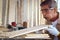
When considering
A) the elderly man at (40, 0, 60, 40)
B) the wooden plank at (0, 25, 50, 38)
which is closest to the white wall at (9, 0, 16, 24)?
the wooden plank at (0, 25, 50, 38)

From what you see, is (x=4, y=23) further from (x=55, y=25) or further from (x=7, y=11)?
(x=55, y=25)

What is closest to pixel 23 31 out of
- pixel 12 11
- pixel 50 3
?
pixel 12 11

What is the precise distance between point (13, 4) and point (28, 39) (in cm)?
29

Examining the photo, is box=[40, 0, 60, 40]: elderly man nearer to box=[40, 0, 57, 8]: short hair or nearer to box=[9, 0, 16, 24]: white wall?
box=[40, 0, 57, 8]: short hair

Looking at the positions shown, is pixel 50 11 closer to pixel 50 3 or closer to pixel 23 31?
pixel 50 3

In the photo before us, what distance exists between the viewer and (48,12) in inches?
41.6

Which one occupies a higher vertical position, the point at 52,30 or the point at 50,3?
the point at 50,3

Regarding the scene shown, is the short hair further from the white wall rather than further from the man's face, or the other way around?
the white wall

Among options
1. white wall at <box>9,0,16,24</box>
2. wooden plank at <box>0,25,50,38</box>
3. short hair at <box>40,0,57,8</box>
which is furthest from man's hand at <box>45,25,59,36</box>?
white wall at <box>9,0,16,24</box>

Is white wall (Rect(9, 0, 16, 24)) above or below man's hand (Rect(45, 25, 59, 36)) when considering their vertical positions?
above

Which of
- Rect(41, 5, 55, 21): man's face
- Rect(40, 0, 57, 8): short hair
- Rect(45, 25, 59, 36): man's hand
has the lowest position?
Rect(45, 25, 59, 36): man's hand

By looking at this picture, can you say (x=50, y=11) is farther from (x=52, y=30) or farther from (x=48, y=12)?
(x=52, y=30)

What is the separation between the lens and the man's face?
1053 millimetres

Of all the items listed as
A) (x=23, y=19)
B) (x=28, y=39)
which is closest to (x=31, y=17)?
(x=23, y=19)
